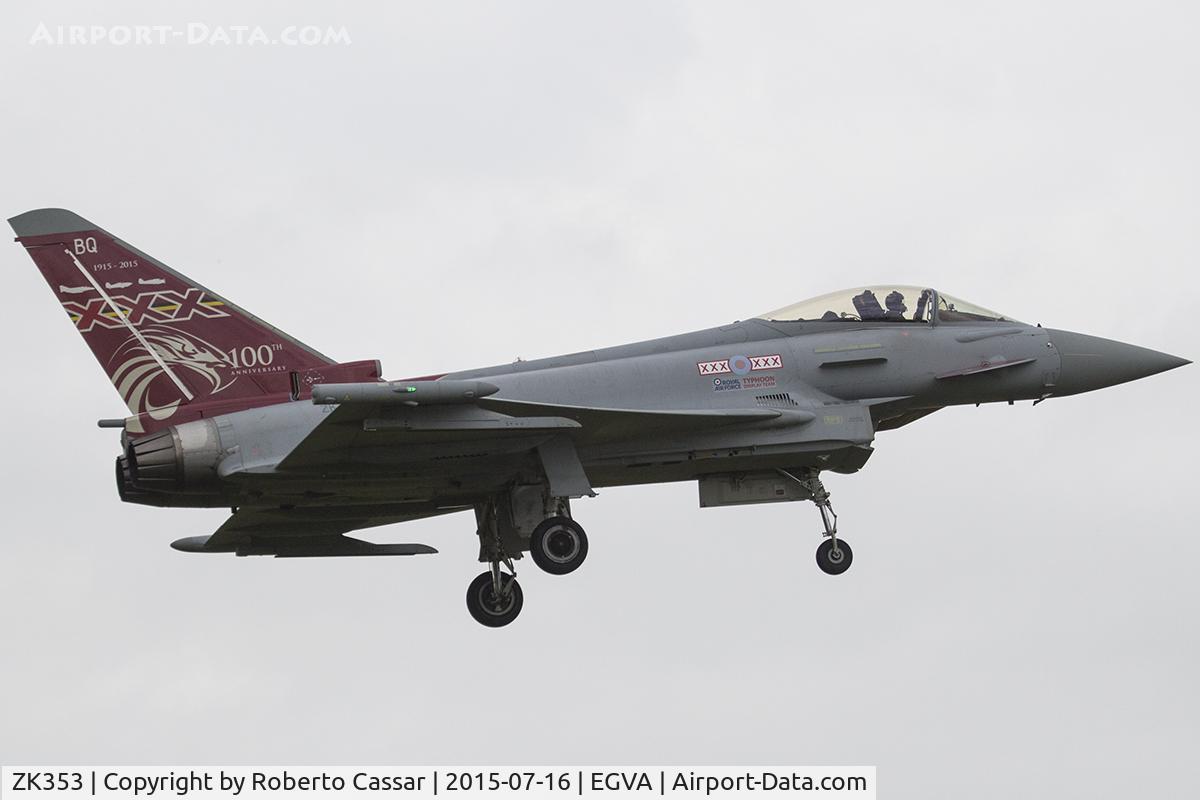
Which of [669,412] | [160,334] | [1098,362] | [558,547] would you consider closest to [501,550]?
[558,547]

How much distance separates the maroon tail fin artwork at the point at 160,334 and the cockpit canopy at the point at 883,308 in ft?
19.3

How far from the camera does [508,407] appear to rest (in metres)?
24.8

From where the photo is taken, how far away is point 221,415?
25266 millimetres

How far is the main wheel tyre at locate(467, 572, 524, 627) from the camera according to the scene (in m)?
28.8

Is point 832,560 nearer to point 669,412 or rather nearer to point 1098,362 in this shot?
point 669,412

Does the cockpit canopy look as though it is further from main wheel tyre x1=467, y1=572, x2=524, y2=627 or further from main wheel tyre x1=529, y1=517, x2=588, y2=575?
main wheel tyre x1=467, y1=572, x2=524, y2=627

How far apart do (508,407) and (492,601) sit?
4.74 m

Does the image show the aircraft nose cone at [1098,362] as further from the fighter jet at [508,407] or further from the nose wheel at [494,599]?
the nose wheel at [494,599]

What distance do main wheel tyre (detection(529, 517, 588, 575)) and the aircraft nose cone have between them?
660 centimetres

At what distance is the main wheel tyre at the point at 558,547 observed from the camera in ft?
86.4

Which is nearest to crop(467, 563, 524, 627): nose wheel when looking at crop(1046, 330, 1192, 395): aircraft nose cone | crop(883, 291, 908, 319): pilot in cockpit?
crop(883, 291, 908, 319): pilot in cockpit

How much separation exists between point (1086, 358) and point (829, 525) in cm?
401

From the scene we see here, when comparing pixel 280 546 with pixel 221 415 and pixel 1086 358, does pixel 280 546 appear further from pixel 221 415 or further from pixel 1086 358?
pixel 1086 358

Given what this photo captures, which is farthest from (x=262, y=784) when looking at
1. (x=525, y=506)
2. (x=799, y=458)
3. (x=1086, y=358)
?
(x=1086, y=358)
